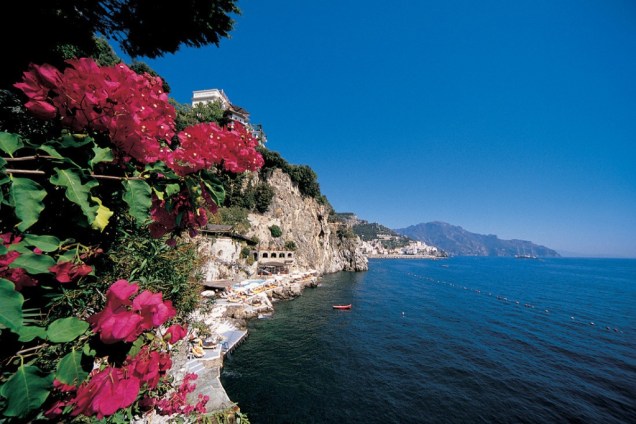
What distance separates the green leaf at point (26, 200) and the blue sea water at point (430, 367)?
48.6 ft

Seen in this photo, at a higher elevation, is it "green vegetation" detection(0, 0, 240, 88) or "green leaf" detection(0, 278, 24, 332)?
"green vegetation" detection(0, 0, 240, 88)

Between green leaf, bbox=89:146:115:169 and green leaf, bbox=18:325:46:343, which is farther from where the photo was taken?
green leaf, bbox=89:146:115:169

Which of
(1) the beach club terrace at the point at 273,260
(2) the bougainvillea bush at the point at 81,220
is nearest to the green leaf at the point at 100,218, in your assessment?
(2) the bougainvillea bush at the point at 81,220

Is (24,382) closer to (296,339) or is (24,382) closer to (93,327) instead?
(93,327)

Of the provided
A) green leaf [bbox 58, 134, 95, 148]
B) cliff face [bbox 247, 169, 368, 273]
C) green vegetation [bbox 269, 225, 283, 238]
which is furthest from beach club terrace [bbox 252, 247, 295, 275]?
green leaf [bbox 58, 134, 95, 148]

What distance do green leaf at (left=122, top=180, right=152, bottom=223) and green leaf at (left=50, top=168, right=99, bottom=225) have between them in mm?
189

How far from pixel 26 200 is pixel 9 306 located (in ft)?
1.88

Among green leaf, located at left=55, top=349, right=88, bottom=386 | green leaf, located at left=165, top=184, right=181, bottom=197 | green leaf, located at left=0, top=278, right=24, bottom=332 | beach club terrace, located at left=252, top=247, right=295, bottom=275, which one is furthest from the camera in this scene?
beach club terrace, located at left=252, top=247, right=295, bottom=275

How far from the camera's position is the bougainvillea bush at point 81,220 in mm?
1099

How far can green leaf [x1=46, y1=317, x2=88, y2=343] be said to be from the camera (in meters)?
1.06

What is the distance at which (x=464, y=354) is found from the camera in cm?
2092

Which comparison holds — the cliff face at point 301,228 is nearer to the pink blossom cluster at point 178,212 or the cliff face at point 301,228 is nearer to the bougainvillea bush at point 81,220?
the pink blossom cluster at point 178,212

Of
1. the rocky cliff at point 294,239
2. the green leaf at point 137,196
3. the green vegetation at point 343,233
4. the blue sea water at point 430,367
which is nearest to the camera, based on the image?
the green leaf at point 137,196

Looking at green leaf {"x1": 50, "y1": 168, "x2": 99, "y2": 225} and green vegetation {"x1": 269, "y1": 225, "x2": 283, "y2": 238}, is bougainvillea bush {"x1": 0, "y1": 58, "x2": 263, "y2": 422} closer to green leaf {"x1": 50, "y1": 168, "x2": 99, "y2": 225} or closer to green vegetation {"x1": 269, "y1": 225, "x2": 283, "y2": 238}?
green leaf {"x1": 50, "y1": 168, "x2": 99, "y2": 225}
